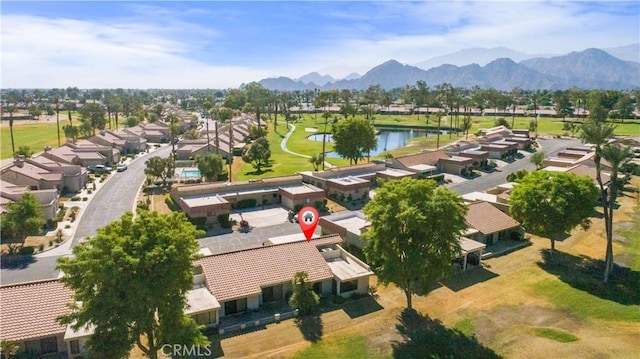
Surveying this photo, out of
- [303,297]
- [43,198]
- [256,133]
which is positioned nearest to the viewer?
[303,297]

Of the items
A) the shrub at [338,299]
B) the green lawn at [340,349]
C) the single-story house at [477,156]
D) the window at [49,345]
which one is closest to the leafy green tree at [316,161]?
the single-story house at [477,156]

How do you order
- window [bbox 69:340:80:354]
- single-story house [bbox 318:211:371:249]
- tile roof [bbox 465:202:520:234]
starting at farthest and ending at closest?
tile roof [bbox 465:202:520:234], single-story house [bbox 318:211:371:249], window [bbox 69:340:80:354]

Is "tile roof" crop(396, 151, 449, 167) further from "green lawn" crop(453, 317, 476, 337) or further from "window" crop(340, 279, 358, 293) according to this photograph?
"green lawn" crop(453, 317, 476, 337)

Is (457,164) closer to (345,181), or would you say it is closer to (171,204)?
(345,181)

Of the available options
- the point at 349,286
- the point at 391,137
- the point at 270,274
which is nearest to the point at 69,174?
the point at 270,274

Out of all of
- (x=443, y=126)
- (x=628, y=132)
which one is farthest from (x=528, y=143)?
(x=443, y=126)

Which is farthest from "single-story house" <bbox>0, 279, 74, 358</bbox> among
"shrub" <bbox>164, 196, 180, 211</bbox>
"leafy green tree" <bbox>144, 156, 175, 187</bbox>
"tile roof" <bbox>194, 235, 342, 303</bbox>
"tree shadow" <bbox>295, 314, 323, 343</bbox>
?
"leafy green tree" <bbox>144, 156, 175, 187</bbox>
